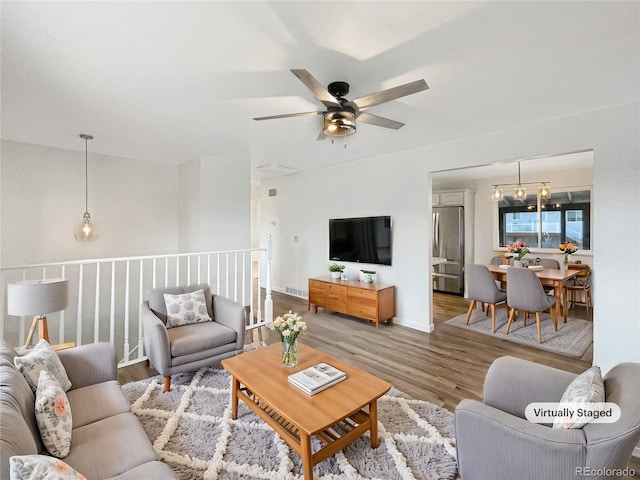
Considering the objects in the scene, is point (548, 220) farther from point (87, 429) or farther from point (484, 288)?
point (87, 429)

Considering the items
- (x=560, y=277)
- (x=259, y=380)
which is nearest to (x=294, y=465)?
(x=259, y=380)

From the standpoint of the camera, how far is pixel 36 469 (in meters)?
0.92

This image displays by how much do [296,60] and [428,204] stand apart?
2.78m

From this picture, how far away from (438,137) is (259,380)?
3345 millimetres

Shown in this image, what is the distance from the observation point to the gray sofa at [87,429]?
1.13m

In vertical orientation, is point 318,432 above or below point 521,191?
below

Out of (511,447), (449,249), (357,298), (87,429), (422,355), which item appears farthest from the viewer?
(449,249)

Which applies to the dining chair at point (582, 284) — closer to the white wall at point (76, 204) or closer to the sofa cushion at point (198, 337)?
the sofa cushion at point (198, 337)

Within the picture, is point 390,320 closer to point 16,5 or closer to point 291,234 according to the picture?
point 291,234

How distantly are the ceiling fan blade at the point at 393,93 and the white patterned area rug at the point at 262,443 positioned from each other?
7.40 ft

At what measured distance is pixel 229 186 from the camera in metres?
5.02

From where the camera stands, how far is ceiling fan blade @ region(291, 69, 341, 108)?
164 centimetres

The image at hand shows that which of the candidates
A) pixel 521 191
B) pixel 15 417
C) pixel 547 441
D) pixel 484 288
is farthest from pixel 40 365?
pixel 521 191

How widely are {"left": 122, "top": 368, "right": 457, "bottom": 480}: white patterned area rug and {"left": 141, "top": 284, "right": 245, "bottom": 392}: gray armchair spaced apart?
0.25m
